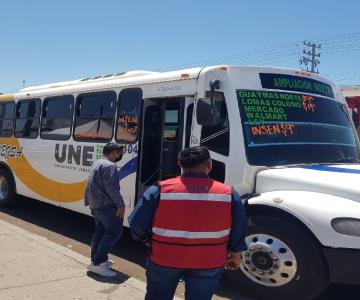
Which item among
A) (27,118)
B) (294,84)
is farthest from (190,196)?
(27,118)

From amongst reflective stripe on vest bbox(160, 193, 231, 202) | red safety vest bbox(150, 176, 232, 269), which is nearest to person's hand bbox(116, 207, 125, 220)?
red safety vest bbox(150, 176, 232, 269)

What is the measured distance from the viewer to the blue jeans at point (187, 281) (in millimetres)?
3301

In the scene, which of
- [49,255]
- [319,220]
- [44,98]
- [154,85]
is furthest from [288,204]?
[44,98]

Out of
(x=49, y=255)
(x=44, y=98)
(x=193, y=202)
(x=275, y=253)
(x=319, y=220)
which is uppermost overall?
(x=44, y=98)

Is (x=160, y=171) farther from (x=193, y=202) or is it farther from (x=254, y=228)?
(x=193, y=202)

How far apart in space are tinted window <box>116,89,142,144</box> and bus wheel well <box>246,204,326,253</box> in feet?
7.47

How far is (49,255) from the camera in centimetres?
663

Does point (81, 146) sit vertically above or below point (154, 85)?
below

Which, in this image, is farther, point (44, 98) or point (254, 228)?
point (44, 98)

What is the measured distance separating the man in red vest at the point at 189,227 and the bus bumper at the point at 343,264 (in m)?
1.85

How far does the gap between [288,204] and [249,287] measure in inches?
40.4

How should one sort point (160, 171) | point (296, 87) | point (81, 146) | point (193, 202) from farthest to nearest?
point (81, 146) < point (160, 171) < point (296, 87) < point (193, 202)

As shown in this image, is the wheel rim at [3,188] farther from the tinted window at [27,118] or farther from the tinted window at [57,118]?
the tinted window at [57,118]

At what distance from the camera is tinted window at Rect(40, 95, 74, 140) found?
28.9ft
